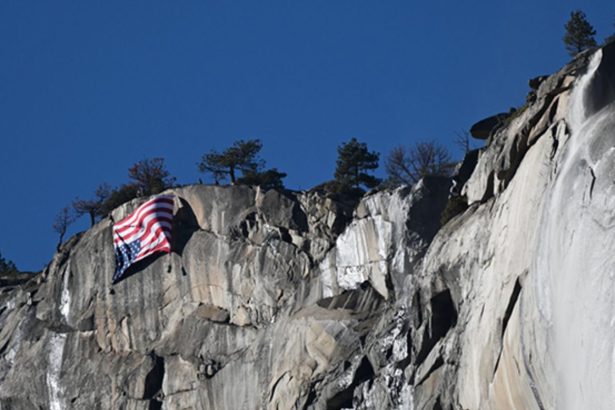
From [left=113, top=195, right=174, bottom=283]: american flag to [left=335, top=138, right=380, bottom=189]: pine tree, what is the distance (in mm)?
7868

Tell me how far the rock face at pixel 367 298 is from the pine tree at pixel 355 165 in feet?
17.2

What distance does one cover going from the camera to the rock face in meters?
40.3

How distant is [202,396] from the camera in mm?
69500

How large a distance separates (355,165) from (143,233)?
10.2m

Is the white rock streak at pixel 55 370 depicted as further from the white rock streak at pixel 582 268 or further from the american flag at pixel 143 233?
the white rock streak at pixel 582 268

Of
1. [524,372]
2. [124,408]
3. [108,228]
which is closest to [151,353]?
[124,408]

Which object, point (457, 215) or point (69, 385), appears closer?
point (457, 215)

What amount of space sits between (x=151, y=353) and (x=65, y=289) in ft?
28.8

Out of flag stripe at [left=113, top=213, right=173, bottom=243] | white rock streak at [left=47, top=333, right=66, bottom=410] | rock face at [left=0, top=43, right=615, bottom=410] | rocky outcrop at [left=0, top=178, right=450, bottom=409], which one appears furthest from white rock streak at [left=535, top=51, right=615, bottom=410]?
white rock streak at [left=47, top=333, right=66, bottom=410]

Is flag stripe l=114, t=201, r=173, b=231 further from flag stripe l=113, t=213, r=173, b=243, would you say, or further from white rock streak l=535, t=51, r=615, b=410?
white rock streak l=535, t=51, r=615, b=410

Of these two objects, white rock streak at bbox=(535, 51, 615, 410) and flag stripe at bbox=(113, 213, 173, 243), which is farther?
flag stripe at bbox=(113, 213, 173, 243)

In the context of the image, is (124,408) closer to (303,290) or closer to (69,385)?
(69,385)

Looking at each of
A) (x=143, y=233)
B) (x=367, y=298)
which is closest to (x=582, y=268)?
(x=367, y=298)

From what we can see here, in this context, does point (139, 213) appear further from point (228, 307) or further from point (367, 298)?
point (367, 298)
